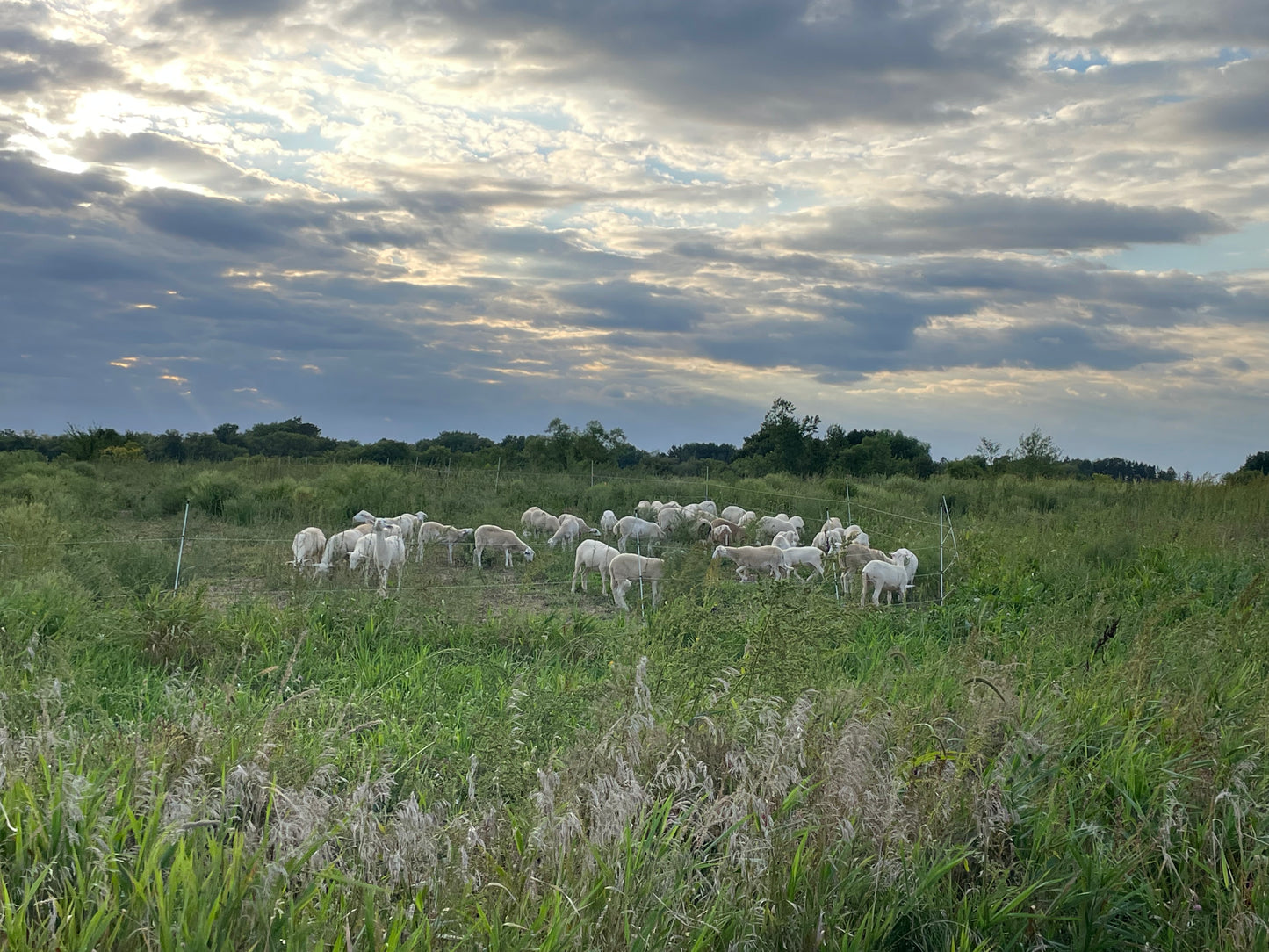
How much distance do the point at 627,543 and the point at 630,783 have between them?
1324 centimetres

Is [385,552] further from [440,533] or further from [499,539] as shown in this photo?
[440,533]

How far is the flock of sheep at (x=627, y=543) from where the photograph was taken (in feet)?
36.0

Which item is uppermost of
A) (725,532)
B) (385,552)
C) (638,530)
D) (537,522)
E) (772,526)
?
(772,526)

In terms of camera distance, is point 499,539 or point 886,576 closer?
point 886,576

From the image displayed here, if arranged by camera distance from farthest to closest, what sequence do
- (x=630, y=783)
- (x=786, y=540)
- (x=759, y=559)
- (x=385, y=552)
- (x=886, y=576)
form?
1. (x=786, y=540)
2. (x=759, y=559)
3. (x=385, y=552)
4. (x=886, y=576)
5. (x=630, y=783)

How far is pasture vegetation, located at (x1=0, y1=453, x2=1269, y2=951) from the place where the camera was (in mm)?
2578

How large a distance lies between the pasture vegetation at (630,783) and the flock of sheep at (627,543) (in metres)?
2.51

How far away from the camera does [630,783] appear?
301 cm

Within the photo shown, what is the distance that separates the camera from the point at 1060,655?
6.20 metres

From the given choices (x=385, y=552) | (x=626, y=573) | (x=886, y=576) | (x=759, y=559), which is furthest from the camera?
(x=759, y=559)

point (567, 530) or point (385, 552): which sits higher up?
point (567, 530)

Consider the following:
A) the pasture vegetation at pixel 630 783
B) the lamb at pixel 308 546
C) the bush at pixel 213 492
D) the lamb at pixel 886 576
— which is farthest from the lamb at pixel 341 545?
the bush at pixel 213 492

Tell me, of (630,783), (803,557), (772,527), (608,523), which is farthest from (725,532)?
(630,783)

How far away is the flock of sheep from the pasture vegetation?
8.22ft
